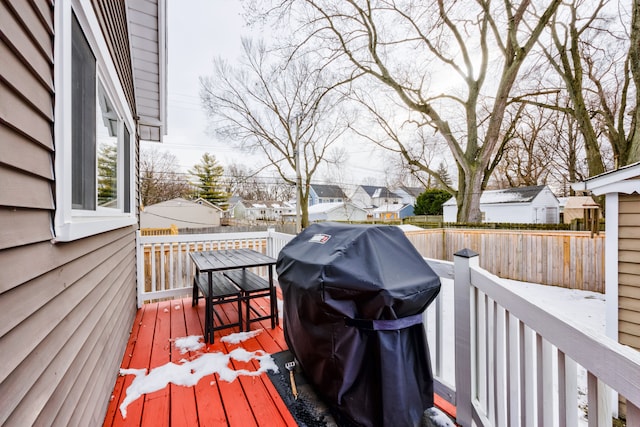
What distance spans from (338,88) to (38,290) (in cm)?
1299

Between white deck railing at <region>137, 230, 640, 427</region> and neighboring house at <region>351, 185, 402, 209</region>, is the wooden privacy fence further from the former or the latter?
neighboring house at <region>351, 185, 402, 209</region>

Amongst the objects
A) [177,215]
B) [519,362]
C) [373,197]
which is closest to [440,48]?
[519,362]

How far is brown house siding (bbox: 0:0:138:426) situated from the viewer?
0.79 m

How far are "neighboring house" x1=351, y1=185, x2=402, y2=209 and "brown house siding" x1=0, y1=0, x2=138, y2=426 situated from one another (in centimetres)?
3724

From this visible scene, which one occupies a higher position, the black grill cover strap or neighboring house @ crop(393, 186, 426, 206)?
neighboring house @ crop(393, 186, 426, 206)

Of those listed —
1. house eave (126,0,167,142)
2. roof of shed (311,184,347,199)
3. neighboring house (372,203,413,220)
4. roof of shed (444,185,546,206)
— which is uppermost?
roof of shed (311,184,347,199)

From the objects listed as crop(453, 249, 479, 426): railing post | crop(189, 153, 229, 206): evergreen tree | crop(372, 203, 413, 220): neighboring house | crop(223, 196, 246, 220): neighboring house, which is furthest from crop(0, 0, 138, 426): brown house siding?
crop(223, 196, 246, 220): neighboring house

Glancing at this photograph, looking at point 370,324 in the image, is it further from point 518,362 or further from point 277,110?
point 277,110

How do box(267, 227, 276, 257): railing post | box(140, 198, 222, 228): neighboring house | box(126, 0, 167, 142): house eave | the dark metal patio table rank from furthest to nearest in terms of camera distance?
box(140, 198, 222, 228): neighboring house → box(267, 227, 276, 257): railing post → box(126, 0, 167, 142): house eave → the dark metal patio table

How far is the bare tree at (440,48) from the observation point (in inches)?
341

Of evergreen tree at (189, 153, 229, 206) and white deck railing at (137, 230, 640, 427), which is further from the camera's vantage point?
evergreen tree at (189, 153, 229, 206)

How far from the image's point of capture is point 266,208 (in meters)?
36.2

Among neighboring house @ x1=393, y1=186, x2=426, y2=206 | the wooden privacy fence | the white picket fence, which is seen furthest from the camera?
neighboring house @ x1=393, y1=186, x2=426, y2=206

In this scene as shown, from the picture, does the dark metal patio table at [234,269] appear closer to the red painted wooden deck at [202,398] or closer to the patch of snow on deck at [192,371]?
the red painted wooden deck at [202,398]
